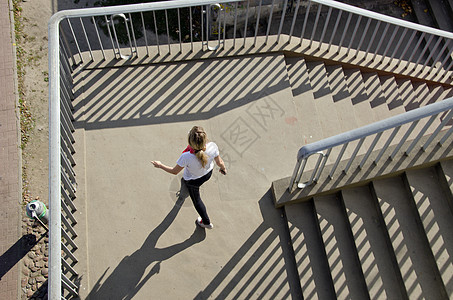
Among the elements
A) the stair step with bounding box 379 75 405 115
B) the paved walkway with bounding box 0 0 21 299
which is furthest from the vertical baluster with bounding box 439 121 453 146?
the paved walkway with bounding box 0 0 21 299

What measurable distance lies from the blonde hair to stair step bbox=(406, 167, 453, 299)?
2.41 metres

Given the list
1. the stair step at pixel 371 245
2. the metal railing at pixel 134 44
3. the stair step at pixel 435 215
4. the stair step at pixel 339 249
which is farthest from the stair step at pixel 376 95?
the stair step at pixel 339 249

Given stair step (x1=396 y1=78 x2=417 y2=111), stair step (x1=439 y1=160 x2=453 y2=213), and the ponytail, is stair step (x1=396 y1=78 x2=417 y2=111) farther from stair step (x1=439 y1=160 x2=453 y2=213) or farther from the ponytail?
the ponytail

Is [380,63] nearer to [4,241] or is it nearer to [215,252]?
[215,252]

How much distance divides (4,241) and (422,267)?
5.56 metres

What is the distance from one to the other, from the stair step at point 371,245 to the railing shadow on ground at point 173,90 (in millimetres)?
1948

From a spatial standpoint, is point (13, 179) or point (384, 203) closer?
point (384, 203)

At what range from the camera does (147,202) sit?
4.92 metres

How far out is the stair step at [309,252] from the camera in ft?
14.5

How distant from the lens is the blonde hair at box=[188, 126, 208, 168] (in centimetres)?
370

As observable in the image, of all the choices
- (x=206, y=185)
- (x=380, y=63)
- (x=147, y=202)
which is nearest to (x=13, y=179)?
(x=147, y=202)

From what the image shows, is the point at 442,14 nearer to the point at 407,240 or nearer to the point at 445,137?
the point at 445,137

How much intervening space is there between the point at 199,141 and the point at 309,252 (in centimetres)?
200

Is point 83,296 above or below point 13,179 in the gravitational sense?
below
